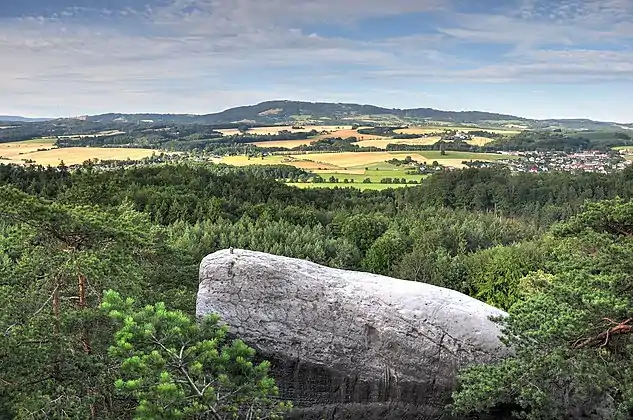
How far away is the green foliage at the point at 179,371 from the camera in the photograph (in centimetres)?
767

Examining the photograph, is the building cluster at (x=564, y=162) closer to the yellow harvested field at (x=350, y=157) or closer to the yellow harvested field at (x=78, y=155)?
the yellow harvested field at (x=350, y=157)

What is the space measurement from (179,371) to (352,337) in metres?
5.77

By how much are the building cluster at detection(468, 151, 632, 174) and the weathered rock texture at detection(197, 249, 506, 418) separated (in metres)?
73.8

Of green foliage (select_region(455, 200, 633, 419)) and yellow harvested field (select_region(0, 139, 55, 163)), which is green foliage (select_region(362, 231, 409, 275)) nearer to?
green foliage (select_region(455, 200, 633, 419))

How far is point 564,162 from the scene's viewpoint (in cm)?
9344

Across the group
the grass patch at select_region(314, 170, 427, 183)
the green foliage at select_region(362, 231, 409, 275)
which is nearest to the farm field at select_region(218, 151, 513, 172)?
the grass patch at select_region(314, 170, 427, 183)

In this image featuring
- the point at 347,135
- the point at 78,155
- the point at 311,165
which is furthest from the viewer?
the point at 347,135

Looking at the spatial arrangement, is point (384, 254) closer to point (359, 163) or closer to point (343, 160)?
point (359, 163)

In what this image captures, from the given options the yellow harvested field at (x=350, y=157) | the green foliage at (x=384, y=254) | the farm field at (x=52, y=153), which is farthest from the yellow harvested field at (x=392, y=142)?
the green foliage at (x=384, y=254)

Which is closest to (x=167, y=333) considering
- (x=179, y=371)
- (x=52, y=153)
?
(x=179, y=371)

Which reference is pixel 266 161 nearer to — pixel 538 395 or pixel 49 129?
pixel 49 129

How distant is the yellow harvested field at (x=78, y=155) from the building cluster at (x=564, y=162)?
55083 millimetres

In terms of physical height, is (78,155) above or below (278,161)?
above

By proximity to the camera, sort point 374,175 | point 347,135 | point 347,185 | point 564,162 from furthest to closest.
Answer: point 347,135 < point 564,162 < point 374,175 < point 347,185
